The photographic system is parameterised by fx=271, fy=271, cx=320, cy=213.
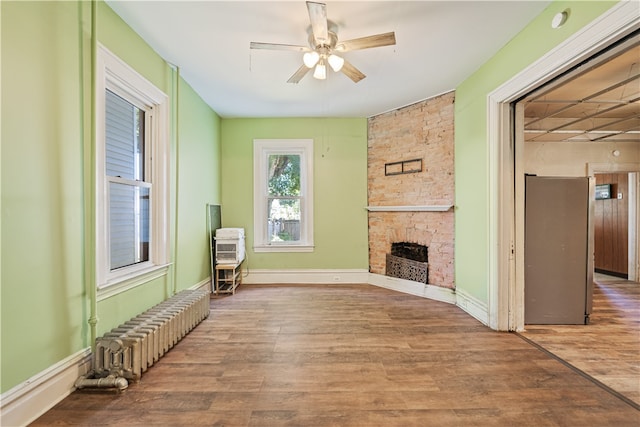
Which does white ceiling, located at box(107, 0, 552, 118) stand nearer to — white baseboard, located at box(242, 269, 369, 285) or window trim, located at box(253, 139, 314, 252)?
window trim, located at box(253, 139, 314, 252)

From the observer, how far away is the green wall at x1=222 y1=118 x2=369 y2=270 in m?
4.76

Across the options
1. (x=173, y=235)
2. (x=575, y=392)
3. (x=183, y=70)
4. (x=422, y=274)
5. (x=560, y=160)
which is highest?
(x=183, y=70)

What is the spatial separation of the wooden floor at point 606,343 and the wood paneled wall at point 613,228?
2259 millimetres

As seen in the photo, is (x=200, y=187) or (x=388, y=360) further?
(x=200, y=187)

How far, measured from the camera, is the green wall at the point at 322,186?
476 centimetres

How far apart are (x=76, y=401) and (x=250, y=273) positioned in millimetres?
3008

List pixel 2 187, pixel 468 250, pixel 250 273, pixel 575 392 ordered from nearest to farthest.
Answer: pixel 2 187, pixel 575 392, pixel 468 250, pixel 250 273

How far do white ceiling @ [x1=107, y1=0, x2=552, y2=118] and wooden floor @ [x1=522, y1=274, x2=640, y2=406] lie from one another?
2940mm

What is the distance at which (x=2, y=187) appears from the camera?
1.47 metres

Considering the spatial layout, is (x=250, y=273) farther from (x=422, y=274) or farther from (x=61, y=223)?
(x=61, y=223)

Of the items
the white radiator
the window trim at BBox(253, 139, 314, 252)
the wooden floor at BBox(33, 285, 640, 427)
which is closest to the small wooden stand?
the window trim at BBox(253, 139, 314, 252)

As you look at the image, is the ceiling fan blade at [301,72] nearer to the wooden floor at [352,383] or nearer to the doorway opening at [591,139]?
the doorway opening at [591,139]

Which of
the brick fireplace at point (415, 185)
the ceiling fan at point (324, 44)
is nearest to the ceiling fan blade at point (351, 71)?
the ceiling fan at point (324, 44)

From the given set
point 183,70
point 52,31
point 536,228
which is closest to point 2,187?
point 52,31
